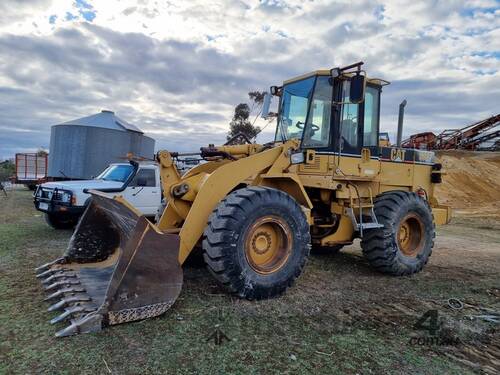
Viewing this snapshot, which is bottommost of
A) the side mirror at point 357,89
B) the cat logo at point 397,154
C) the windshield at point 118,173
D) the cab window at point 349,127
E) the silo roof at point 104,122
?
the windshield at point 118,173

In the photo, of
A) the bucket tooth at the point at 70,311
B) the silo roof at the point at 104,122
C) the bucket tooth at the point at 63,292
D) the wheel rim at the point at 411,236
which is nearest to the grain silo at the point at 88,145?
the silo roof at the point at 104,122

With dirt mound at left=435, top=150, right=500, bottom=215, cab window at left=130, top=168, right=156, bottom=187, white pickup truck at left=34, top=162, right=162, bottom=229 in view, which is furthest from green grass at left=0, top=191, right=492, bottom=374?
dirt mound at left=435, top=150, right=500, bottom=215

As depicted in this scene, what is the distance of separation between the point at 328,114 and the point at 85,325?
12.8ft

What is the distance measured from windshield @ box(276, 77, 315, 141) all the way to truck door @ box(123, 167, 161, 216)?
4.21 metres

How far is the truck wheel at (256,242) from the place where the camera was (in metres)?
3.95

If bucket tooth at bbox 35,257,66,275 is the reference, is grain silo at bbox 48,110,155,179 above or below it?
above

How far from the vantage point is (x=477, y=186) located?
21328 millimetres

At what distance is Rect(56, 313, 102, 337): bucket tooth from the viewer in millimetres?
3230

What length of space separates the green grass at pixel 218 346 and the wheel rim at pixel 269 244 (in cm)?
39

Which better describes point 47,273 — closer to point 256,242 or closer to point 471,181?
point 256,242

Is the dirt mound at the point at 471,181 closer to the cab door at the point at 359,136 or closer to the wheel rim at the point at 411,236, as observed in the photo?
the wheel rim at the point at 411,236

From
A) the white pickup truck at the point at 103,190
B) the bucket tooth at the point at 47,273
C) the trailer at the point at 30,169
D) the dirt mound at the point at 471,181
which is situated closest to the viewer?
the bucket tooth at the point at 47,273

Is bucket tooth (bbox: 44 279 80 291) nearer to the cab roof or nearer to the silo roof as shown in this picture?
the cab roof

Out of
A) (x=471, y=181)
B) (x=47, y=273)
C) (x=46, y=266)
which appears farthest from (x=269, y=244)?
(x=471, y=181)
